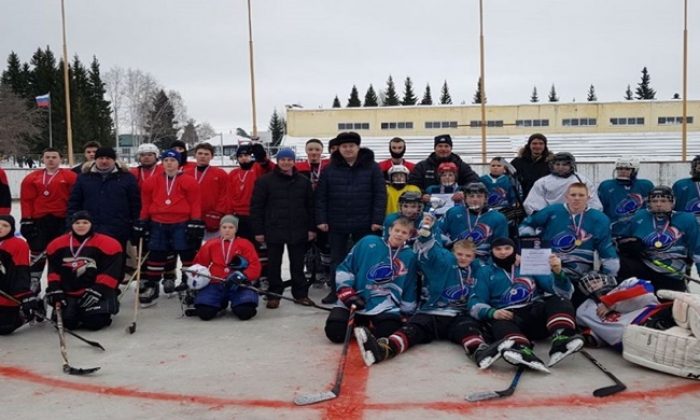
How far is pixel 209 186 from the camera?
23.0 feet

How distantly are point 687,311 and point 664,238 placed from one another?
4.80ft

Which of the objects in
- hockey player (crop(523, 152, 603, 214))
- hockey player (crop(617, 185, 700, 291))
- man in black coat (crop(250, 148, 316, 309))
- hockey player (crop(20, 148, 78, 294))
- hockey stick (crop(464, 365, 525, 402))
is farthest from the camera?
hockey player (crop(20, 148, 78, 294))

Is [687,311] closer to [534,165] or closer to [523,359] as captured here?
[523,359]

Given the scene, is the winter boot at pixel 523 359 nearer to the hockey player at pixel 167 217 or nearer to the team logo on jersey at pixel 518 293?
the team logo on jersey at pixel 518 293

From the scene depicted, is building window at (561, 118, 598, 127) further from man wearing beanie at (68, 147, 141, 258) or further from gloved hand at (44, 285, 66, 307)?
gloved hand at (44, 285, 66, 307)

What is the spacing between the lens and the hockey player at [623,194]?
6035 millimetres

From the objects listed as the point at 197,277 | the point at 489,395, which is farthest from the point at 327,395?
the point at 197,277

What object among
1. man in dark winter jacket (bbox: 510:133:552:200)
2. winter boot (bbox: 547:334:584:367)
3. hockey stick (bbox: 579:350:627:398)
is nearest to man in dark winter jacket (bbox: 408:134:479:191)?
man in dark winter jacket (bbox: 510:133:552:200)

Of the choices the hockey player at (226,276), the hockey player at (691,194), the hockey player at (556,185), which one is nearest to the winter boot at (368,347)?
Answer: the hockey player at (226,276)

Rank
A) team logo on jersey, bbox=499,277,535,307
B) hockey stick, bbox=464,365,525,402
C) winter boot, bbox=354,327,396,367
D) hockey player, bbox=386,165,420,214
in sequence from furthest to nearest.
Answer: hockey player, bbox=386,165,420,214, team logo on jersey, bbox=499,277,535,307, winter boot, bbox=354,327,396,367, hockey stick, bbox=464,365,525,402

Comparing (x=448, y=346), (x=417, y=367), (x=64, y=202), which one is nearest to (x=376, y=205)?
(x=448, y=346)

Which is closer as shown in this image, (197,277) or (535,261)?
(535,261)

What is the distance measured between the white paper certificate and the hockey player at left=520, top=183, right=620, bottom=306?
65cm

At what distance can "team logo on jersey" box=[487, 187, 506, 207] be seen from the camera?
627 cm
